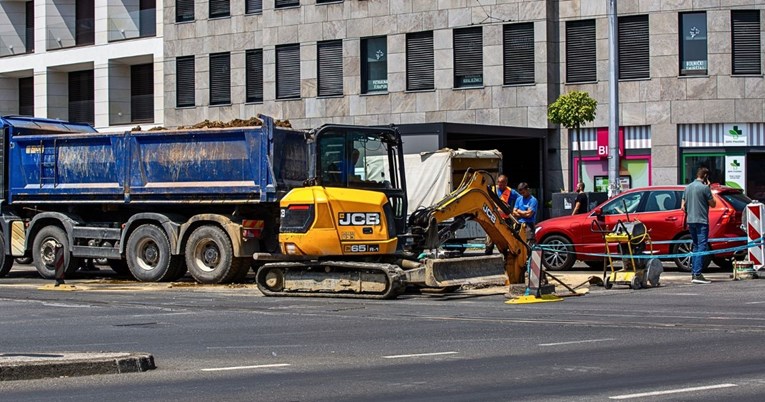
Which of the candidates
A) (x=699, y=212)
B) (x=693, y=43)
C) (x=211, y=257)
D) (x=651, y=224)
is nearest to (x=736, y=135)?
(x=693, y=43)

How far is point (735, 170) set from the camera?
124 feet

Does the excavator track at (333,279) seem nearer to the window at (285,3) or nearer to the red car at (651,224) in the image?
the red car at (651,224)

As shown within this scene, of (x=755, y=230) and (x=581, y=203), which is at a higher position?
(x=581, y=203)

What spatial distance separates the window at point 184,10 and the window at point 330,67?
6.23 m

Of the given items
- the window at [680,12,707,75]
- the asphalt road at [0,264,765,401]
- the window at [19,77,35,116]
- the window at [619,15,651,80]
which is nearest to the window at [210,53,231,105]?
the window at [19,77,35,116]

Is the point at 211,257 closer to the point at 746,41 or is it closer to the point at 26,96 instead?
the point at 746,41

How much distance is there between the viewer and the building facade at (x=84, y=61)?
4878 cm

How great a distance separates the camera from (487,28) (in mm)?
40250

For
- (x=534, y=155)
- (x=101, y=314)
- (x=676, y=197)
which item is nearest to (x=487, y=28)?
(x=534, y=155)

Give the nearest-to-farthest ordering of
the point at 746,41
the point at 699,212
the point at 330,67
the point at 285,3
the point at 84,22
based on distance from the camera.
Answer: the point at 699,212 < the point at 746,41 < the point at 330,67 < the point at 285,3 < the point at 84,22

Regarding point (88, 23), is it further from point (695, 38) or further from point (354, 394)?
point (354, 394)

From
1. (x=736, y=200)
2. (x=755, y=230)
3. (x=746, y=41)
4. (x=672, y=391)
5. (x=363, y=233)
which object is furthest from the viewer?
(x=746, y=41)

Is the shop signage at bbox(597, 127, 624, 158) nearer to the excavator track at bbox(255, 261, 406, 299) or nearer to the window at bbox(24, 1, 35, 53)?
the excavator track at bbox(255, 261, 406, 299)

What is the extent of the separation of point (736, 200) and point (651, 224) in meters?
1.71
